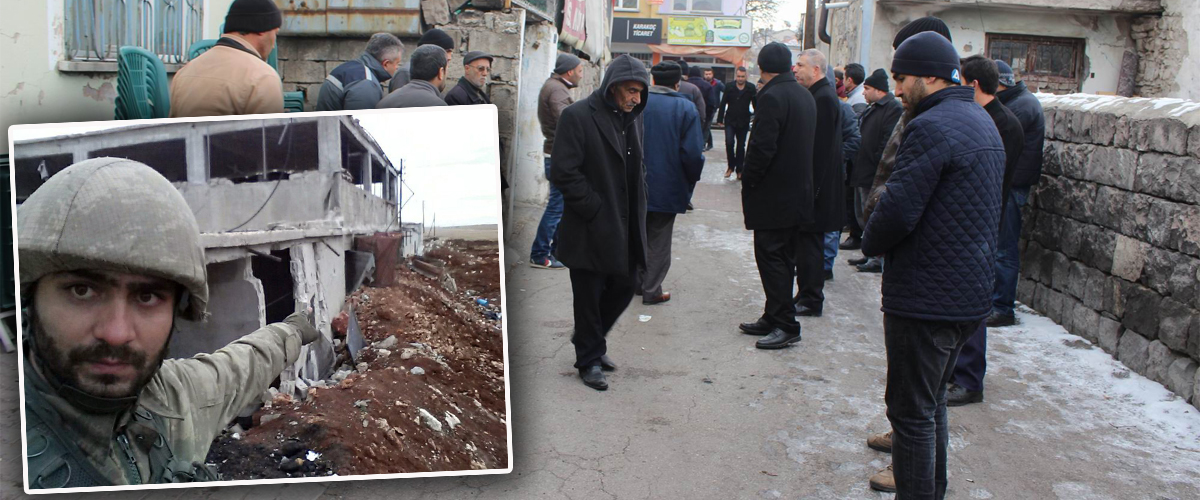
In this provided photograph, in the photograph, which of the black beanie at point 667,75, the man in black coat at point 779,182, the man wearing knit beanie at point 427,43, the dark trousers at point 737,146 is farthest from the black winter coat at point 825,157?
the dark trousers at point 737,146

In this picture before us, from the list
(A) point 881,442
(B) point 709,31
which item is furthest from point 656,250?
(B) point 709,31

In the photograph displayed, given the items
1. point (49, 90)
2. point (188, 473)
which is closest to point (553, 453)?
point (188, 473)

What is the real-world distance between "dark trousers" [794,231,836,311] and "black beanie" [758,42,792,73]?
3.47ft

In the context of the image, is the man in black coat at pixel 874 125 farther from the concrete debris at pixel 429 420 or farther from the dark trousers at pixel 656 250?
the concrete debris at pixel 429 420

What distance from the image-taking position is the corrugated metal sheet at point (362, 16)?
827 cm

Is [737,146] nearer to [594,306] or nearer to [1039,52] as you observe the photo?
[1039,52]

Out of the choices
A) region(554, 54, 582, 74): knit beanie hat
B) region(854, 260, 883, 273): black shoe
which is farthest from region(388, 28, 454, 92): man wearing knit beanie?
region(854, 260, 883, 273): black shoe

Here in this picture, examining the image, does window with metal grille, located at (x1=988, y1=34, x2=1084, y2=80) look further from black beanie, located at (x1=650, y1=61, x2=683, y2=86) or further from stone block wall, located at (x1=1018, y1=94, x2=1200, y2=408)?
black beanie, located at (x1=650, y1=61, x2=683, y2=86)

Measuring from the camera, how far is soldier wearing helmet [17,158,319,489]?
6.35 feet

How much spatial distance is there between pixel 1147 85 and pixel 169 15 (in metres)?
14.9

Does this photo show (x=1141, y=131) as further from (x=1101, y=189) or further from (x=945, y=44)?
(x=945, y=44)

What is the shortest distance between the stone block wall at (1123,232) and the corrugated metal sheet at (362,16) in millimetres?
5276

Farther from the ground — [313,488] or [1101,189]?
[1101,189]

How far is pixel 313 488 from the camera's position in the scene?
11.6 feet
